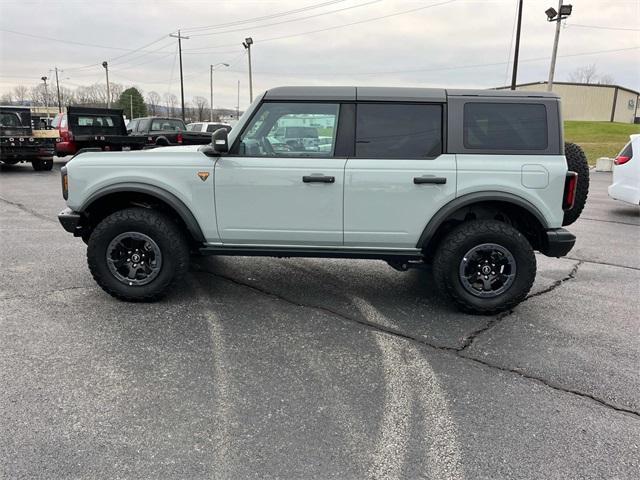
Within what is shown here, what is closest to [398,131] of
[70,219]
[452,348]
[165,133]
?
[452,348]

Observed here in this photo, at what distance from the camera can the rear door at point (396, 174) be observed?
4.11m

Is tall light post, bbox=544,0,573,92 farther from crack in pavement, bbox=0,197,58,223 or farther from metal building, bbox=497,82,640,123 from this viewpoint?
metal building, bbox=497,82,640,123

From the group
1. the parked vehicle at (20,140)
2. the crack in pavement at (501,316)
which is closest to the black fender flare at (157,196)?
the crack in pavement at (501,316)

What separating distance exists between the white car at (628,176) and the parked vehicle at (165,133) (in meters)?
12.7

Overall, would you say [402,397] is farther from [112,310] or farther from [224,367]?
[112,310]

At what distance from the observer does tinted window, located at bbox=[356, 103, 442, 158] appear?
418cm

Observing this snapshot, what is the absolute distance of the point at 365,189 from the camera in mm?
4137

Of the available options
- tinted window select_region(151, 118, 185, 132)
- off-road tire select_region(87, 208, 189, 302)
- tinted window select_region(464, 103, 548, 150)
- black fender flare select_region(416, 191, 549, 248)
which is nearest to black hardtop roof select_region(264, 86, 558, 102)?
tinted window select_region(464, 103, 548, 150)

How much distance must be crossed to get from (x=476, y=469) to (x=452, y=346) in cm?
140

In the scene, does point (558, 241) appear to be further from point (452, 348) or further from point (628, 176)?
point (628, 176)

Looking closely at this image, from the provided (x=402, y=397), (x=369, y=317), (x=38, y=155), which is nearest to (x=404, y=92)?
(x=369, y=317)

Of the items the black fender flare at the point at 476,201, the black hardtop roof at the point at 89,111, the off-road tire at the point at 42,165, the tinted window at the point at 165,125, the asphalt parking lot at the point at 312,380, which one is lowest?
the asphalt parking lot at the point at 312,380

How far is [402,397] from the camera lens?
305 cm

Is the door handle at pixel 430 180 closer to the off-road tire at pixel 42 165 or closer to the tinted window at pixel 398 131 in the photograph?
the tinted window at pixel 398 131
